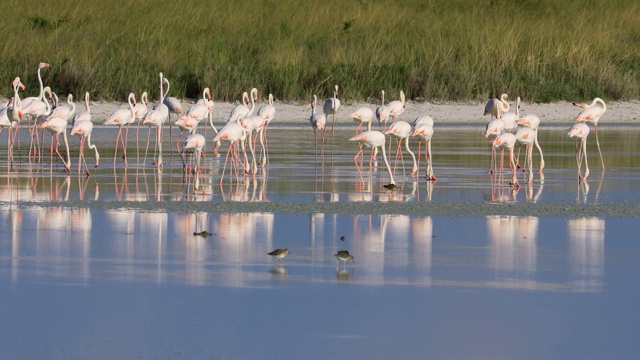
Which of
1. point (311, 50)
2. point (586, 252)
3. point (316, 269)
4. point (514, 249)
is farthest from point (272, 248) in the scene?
point (311, 50)

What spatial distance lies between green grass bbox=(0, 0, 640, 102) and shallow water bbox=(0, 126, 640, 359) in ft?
43.5

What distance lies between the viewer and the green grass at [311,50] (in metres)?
27.9

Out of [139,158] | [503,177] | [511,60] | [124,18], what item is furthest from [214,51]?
[503,177]

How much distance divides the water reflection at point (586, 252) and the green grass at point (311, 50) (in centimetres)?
1693

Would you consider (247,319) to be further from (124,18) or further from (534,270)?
(124,18)

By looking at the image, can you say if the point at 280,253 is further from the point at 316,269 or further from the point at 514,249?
the point at 514,249

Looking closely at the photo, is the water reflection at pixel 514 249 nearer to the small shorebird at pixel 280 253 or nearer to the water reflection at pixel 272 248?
the water reflection at pixel 272 248

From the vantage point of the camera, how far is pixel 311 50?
101ft

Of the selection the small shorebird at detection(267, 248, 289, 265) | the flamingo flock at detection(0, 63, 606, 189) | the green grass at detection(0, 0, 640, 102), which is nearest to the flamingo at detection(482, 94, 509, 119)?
the flamingo flock at detection(0, 63, 606, 189)

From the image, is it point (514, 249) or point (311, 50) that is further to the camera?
point (311, 50)

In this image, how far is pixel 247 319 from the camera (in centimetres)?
714

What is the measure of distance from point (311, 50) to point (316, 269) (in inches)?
877

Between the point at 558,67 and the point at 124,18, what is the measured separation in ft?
34.5

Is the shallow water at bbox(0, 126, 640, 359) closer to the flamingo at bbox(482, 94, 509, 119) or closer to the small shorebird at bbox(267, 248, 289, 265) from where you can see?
the small shorebird at bbox(267, 248, 289, 265)
